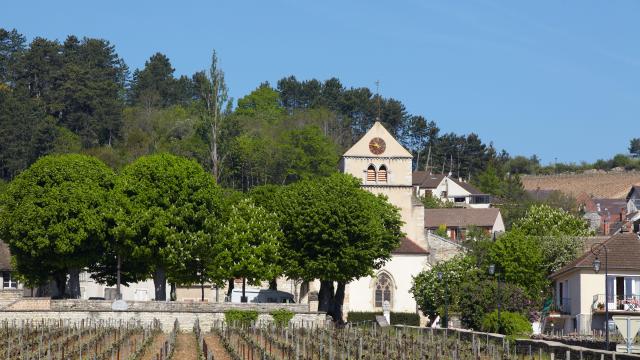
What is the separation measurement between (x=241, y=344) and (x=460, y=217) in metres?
93.6

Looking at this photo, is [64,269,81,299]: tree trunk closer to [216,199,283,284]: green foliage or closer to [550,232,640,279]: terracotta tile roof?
[216,199,283,284]: green foliage

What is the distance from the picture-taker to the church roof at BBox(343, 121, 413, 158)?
119 meters

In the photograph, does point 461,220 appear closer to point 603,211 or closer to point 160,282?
point 603,211

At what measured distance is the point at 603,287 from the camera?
286 feet

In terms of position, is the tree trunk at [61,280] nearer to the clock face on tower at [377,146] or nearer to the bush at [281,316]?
the bush at [281,316]

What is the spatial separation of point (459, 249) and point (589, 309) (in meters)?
39.1

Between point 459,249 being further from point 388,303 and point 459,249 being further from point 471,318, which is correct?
point 471,318

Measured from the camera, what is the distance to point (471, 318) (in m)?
90.6

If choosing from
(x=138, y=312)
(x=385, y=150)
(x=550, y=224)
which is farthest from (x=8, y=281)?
(x=550, y=224)

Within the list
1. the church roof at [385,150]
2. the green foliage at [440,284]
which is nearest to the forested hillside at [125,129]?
the church roof at [385,150]

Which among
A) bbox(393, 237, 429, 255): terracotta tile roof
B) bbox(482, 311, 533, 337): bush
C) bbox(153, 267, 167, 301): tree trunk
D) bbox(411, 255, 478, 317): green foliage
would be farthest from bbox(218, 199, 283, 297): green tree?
bbox(393, 237, 429, 255): terracotta tile roof

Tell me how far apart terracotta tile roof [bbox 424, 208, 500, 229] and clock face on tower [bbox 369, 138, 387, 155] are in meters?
35.7

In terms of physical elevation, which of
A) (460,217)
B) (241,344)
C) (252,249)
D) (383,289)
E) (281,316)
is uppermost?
(460,217)

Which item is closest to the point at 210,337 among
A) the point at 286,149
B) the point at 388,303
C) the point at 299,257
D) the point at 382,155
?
the point at 299,257
